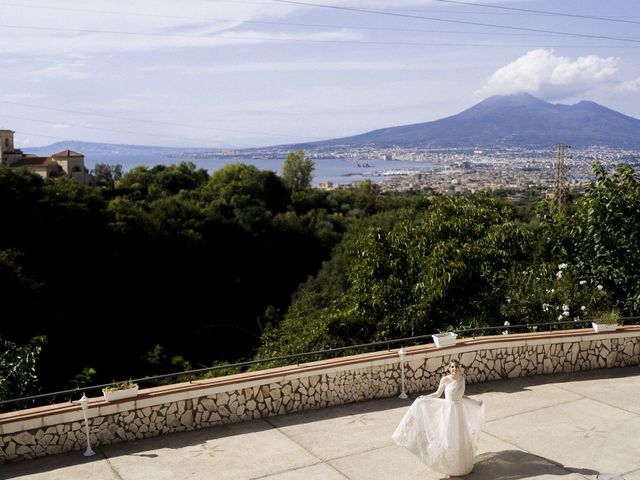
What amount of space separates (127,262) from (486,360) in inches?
1339

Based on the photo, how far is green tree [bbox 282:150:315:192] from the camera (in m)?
93.9

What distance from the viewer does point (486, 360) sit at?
952cm

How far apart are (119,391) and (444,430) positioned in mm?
3619

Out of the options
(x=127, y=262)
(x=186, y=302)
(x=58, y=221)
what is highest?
(x=58, y=221)

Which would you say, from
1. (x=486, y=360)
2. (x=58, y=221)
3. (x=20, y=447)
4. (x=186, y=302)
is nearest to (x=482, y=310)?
(x=486, y=360)

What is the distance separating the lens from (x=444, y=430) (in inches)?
249

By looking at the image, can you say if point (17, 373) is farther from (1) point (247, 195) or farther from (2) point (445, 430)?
(1) point (247, 195)

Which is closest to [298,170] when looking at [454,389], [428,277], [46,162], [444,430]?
[46,162]

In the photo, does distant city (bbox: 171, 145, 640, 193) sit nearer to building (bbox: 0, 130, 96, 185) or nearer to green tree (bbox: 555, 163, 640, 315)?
building (bbox: 0, 130, 96, 185)

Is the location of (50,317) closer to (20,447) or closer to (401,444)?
(20,447)

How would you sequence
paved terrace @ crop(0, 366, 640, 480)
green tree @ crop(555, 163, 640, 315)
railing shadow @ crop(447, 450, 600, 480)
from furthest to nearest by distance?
green tree @ crop(555, 163, 640, 315), paved terrace @ crop(0, 366, 640, 480), railing shadow @ crop(447, 450, 600, 480)

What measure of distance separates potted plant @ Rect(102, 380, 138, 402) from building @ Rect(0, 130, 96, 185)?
283 ft

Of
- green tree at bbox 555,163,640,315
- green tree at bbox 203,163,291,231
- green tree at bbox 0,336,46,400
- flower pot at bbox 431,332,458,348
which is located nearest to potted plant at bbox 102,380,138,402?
green tree at bbox 0,336,46,400

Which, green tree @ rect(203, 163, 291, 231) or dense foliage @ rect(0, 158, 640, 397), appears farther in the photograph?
green tree @ rect(203, 163, 291, 231)
